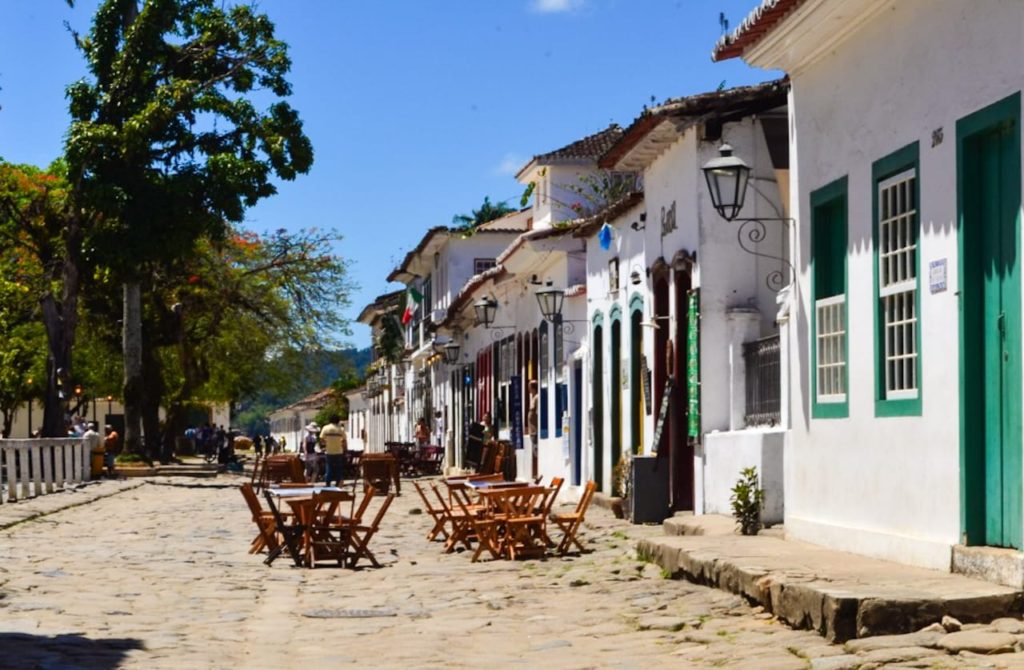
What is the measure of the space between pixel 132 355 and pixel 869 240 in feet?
96.1

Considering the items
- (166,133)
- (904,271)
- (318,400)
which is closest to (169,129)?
(166,133)

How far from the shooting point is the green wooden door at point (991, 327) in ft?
29.8

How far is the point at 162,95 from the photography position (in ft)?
109

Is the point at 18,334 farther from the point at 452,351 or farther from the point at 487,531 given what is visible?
the point at 487,531

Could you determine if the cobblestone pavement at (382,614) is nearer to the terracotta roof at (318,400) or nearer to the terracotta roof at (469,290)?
the terracotta roof at (469,290)

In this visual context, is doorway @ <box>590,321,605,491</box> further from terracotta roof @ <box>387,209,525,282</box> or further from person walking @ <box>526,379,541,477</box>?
terracotta roof @ <box>387,209,525,282</box>

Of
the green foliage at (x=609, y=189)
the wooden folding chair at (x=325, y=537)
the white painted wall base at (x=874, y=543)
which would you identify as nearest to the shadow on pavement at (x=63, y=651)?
the white painted wall base at (x=874, y=543)

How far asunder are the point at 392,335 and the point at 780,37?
171 feet

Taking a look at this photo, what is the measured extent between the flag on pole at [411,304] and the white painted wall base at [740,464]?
3905cm

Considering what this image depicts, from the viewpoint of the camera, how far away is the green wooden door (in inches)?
358

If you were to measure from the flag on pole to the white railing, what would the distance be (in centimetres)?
2490

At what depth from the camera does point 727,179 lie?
50.1ft

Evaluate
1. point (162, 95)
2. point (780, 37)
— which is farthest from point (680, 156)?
point (162, 95)

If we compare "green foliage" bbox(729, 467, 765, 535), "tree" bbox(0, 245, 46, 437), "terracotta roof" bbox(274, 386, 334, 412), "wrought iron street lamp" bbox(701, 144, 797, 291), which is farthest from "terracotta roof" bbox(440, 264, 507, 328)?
"terracotta roof" bbox(274, 386, 334, 412)
